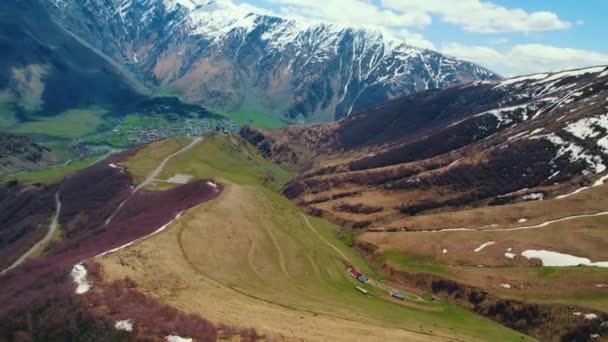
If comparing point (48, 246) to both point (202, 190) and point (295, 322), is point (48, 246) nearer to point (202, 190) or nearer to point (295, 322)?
point (202, 190)

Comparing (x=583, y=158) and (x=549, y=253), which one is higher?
(x=583, y=158)

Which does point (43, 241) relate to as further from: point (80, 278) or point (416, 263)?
point (416, 263)

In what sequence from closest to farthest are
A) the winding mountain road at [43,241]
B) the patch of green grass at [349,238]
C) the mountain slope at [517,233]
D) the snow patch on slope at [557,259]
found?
the mountain slope at [517,233]
the snow patch on slope at [557,259]
the winding mountain road at [43,241]
the patch of green grass at [349,238]

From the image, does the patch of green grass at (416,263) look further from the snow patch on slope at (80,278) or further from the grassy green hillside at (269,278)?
the snow patch on slope at (80,278)

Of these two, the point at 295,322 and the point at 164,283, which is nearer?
the point at 295,322

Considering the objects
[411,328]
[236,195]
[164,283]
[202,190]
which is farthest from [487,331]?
[202,190]

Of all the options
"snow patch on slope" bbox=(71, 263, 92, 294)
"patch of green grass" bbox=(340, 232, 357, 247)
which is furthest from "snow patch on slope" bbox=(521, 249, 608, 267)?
"snow patch on slope" bbox=(71, 263, 92, 294)

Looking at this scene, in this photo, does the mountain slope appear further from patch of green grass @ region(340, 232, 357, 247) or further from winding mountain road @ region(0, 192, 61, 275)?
winding mountain road @ region(0, 192, 61, 275)

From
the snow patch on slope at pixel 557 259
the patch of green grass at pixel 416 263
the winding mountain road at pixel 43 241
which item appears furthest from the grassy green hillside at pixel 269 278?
the winding mountain road at pixel 43 241
